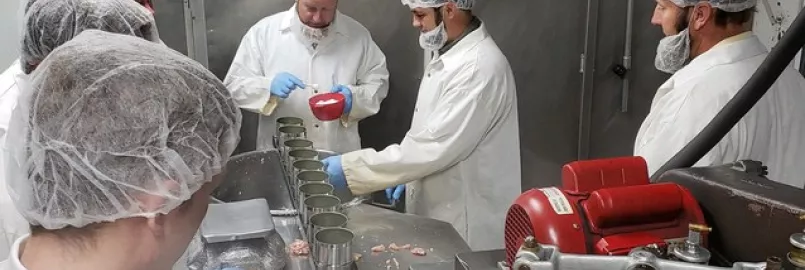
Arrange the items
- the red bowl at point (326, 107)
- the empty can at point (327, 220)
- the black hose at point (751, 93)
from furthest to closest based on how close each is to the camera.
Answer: the red bowl at point (326, 107) → the empty can at point (327, 220) → the black hose at point (751, 93)

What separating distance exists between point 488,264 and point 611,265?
35 centimetres

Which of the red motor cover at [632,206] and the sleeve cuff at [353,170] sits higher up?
the red motor cover at [632,206]

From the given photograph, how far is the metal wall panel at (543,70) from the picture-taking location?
322 cm

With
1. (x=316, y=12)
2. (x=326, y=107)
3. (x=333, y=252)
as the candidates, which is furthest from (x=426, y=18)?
(x=333, y=252)

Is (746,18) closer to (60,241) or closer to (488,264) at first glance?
(488,264)

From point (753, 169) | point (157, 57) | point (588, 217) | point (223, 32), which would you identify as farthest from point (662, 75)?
point (157, 57)

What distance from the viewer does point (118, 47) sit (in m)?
0.94

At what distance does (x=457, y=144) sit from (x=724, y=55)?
78cm

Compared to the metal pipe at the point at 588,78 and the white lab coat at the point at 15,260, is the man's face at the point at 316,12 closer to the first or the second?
the metal pipe at the point at 588,78

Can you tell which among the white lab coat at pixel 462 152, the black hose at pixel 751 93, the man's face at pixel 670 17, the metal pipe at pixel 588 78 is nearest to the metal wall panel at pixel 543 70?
the metal pipe at pixel 588 78

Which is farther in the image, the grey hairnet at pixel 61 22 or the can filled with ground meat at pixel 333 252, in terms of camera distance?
the grey hairnet at pixel 61 22

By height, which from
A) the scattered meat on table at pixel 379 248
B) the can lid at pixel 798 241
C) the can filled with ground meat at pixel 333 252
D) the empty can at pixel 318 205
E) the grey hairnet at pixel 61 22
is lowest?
the scattered meat on table at pixel 379 248

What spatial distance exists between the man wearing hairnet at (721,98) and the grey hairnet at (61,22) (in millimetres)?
1318

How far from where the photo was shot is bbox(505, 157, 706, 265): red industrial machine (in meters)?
0.94
